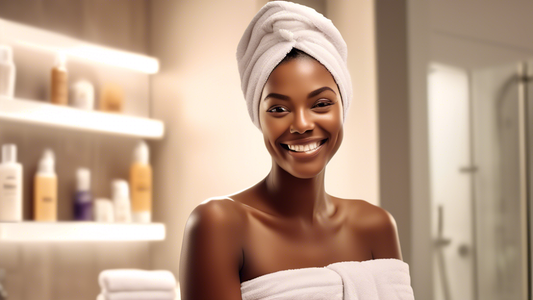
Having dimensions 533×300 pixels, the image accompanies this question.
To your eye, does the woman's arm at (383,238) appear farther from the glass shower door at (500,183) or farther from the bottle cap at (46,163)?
the bottle cap at (46,163)

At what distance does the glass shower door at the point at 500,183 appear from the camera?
3.84 ft

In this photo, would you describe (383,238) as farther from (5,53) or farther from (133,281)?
(5,53)

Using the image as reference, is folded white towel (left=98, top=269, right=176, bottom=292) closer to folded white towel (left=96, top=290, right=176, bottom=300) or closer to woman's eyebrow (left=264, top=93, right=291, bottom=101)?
folded white towel (left=96, top=290, right=176, bottom=300)

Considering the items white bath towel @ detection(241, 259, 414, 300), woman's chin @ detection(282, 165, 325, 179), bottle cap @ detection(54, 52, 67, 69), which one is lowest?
white bath towel @ detection(241, 259, 414, 300)

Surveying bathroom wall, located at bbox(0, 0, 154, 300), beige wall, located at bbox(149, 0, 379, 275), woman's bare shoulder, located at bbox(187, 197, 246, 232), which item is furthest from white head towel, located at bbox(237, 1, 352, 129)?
bathroom wall, located at bbox(0, 0, 154, 300)

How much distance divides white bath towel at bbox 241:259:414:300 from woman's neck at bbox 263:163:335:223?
8 centimetres

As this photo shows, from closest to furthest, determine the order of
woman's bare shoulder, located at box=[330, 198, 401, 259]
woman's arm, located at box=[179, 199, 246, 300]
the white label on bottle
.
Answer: woman's arm, located at box=[179, 199, 246, 300], woman's bare shoulder, located at box=[330, 198, 401, 259], the white label on bottle

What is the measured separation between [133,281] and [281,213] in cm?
64

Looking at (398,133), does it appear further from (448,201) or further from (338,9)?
(338,9)

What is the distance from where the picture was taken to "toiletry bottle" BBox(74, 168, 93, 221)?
4.19 feet

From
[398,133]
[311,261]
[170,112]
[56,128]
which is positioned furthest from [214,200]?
[170,112]

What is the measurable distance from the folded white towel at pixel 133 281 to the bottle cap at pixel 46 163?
0.28 m

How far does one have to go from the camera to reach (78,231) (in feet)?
4.07

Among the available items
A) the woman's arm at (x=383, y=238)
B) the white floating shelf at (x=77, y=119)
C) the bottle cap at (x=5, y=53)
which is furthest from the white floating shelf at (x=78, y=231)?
the woman's arm at (x=383, y=238)
